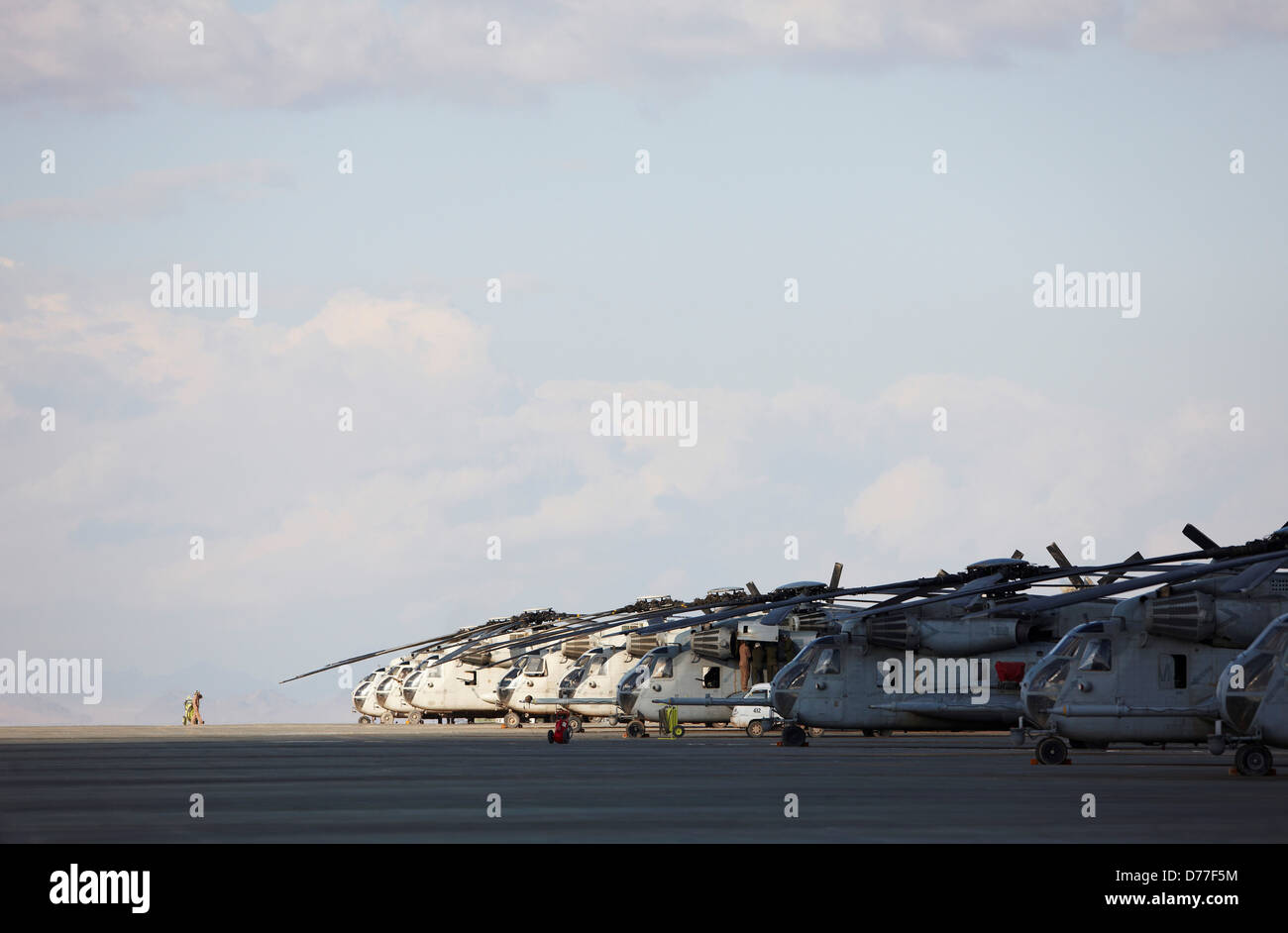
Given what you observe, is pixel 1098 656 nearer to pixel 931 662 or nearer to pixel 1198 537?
pixel 1198 537

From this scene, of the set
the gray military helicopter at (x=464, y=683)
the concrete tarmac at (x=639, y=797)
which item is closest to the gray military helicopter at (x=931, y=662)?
the concrete tarmac at (x=639, y=797)

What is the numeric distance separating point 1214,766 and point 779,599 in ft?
66.1

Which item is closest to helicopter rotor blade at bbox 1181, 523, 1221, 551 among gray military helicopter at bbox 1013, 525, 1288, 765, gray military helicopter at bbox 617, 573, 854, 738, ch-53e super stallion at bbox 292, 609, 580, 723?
gray military helicopter at bbox 1013, 525, 1288, 765

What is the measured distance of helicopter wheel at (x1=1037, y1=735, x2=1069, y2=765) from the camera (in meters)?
33.1

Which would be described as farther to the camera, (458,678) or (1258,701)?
(458,678)

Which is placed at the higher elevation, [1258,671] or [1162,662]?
[1162,662]

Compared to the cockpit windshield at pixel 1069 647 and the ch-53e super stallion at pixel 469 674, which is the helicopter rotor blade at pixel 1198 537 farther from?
the ch-53e super stallion at pixel 469 674

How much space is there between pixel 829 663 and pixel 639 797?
2517cm

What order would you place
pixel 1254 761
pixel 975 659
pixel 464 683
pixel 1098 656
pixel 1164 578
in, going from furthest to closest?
pixel 464 683 < pixel 975 659 < pixel 1098 656 < pixel 1164 578 < pixel 1254 761

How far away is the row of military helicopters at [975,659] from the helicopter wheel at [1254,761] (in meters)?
0.02

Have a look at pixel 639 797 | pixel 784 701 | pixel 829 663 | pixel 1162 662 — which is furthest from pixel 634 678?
pixel 639 797

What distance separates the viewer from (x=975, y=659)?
44969 mm

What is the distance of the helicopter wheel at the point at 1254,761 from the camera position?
27453mm
